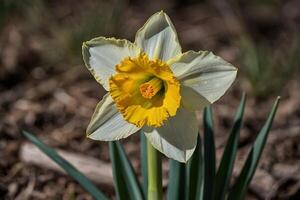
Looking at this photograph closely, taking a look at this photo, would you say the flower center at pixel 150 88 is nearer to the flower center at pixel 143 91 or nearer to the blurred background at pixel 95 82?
the flower center at pixel 143 91

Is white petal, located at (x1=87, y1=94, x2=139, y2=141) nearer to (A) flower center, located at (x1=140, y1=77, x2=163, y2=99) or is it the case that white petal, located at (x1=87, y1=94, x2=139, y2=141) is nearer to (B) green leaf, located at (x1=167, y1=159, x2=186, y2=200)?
(A) flower center, located at (x1=140, y1=77, x2=163, y2=99)

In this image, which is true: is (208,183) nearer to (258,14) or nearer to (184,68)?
(184,68)

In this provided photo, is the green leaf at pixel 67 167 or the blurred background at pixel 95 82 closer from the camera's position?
the green leaf at pixel 67 167

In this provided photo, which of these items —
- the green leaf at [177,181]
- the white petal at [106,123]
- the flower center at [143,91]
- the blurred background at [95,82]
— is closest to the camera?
the flower center at [143,91]

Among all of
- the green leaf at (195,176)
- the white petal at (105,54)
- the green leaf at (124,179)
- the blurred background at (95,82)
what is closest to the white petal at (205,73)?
the white petal at (105,54)

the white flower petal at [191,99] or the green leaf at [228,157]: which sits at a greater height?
the white flower petal at [191,99]

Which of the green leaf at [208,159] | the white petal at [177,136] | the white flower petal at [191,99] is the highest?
the white flower petal at [191,99]

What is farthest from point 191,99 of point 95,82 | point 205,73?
point 95,82

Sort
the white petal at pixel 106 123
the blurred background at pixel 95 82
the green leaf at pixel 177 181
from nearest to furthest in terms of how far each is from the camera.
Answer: the white petal at pixel 106 123
the green leaf at pixel 177 181
the blurred background at pixel 95 82
